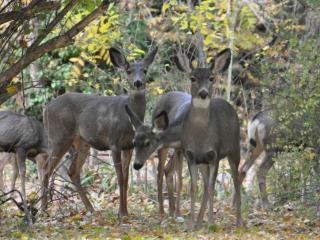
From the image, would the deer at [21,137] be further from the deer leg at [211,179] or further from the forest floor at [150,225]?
the deer leg at [211,179]

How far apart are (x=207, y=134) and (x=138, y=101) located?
166 cm

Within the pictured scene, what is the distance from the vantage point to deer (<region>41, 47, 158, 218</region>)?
11.5m

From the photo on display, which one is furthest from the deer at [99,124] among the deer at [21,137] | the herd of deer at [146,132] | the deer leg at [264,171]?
the deer leg at [264,171]

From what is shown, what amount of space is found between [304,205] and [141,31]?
9.39 m

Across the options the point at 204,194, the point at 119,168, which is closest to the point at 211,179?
the point at 204,194

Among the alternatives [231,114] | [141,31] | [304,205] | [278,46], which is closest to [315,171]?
[304,205]

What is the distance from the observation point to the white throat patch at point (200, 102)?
9891mm

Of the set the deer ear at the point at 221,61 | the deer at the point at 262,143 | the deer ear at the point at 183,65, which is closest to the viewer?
the deer ear at the point at 221,61

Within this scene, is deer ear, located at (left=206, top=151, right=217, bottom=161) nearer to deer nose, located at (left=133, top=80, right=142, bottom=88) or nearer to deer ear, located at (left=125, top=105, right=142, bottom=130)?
deer ear, located at (left=125, top=105, right=142, bottom=130)

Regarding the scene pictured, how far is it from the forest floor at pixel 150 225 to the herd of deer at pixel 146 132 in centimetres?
27

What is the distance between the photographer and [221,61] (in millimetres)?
10383

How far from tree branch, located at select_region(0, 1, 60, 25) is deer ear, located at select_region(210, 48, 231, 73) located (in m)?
2.44

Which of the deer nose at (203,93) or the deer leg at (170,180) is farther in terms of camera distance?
the deer leg at (170,180)

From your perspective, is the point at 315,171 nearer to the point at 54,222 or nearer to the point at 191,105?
the point at 191,105
